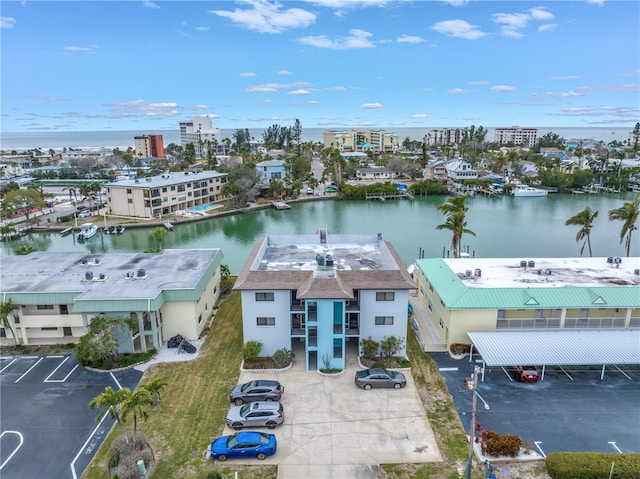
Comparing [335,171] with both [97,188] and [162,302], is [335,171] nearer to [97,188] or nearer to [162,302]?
[97,188]

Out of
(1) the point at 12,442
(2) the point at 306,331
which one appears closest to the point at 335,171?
(2) the point at 306,331

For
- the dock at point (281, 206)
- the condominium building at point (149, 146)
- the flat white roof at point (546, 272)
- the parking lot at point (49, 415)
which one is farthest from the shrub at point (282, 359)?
the condominium building at point (149, 146)

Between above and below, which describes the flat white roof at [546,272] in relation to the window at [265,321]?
above

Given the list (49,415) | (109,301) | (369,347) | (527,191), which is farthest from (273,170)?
(49,415)

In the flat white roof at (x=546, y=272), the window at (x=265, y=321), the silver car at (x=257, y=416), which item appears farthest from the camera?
the flat white roof at (x=546, y=272)

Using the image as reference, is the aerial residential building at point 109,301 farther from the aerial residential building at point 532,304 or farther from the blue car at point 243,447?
the aerial residential building at point 532,304
